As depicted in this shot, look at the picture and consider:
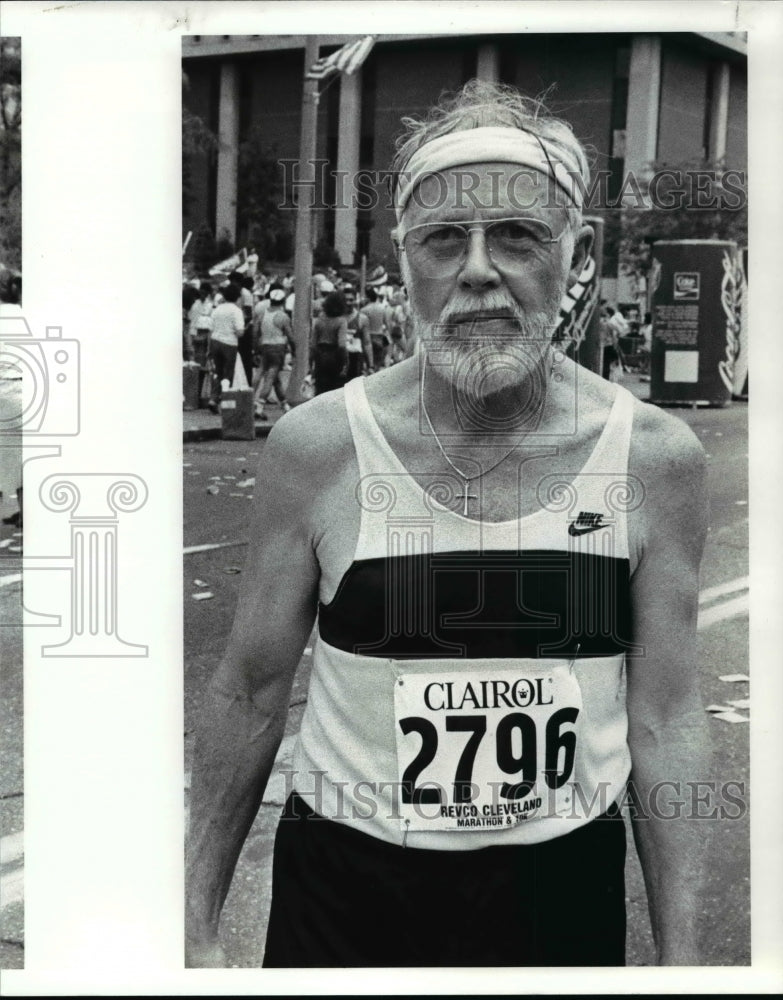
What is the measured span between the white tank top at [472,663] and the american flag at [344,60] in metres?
0.94

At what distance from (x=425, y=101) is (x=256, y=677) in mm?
1679

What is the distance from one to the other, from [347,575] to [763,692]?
4.28 ft

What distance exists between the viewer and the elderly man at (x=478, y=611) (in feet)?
11.1

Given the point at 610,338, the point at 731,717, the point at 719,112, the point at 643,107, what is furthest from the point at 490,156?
the point at 731,717

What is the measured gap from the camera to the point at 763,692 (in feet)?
12.0

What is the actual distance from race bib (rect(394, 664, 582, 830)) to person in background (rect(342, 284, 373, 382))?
2.91ft

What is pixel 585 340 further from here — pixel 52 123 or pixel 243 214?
pixel 52 123

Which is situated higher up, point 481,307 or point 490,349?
point 481,307

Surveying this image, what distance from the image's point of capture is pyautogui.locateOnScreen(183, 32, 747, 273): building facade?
3.50 meters

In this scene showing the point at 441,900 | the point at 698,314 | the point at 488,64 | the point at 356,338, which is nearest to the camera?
the point at 441,900

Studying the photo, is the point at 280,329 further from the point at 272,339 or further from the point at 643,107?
the point at 643,107

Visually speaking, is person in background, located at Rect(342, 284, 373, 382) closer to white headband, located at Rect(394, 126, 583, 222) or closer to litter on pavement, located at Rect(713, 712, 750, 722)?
white headband, located at Rect(394, 126, 583, 222)

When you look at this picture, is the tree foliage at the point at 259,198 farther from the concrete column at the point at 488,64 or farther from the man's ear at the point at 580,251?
the man's ear at the point at 580,251

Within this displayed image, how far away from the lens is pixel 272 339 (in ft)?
11.9
